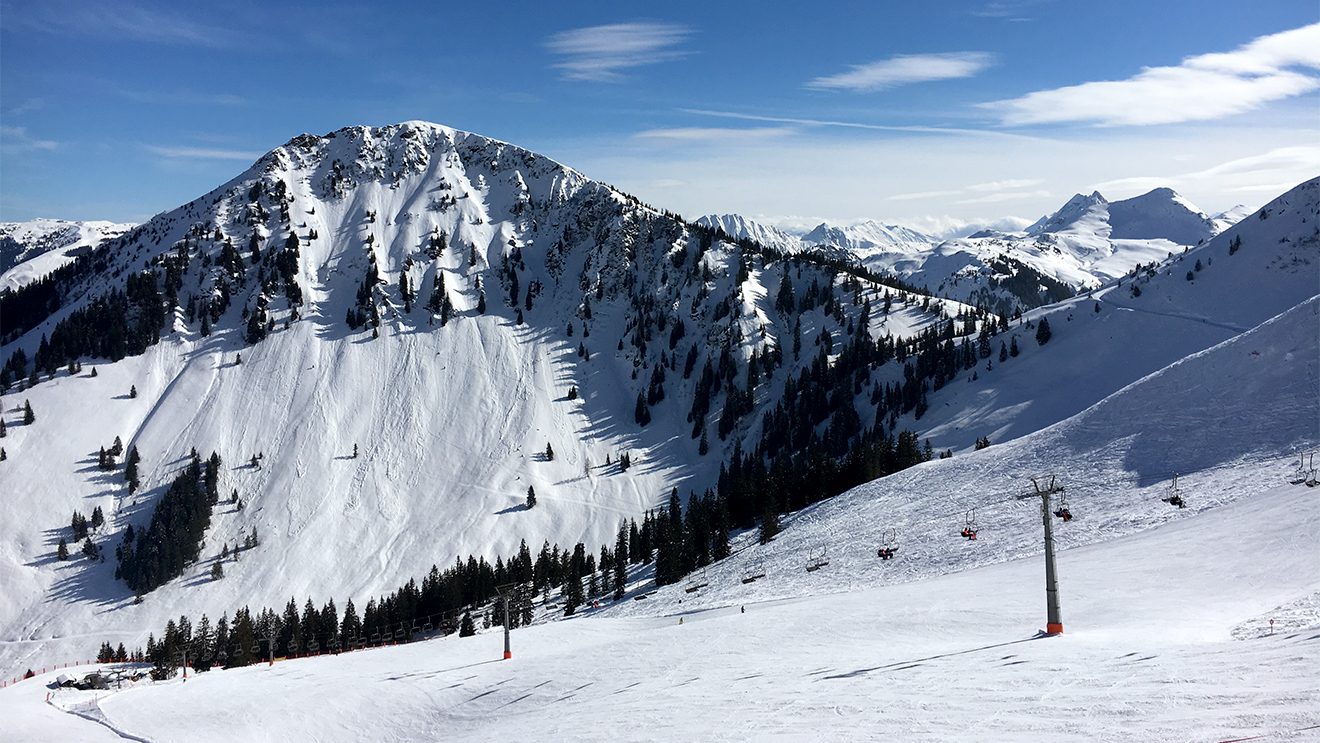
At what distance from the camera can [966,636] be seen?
Answer: 125 ft

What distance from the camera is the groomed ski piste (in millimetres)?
22391

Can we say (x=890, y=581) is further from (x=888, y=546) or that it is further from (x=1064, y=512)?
(x=1064, y=512)

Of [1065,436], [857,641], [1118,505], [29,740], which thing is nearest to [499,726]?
[857,641]

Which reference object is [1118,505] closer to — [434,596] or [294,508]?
[434,596]

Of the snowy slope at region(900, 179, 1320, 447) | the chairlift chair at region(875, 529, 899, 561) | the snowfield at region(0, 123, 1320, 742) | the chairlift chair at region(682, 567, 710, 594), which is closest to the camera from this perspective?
the snowfield at region(0, 123, 1320, 742)

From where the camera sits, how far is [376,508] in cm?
17375

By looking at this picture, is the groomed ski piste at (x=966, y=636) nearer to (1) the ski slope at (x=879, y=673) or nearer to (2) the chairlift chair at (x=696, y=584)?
(1) the ski slope at (x=879, y=673)

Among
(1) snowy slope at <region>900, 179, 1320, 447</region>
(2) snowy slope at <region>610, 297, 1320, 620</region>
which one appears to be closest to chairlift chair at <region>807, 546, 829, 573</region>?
(2) snowy slope at <region>610, 297, 1320, 620</region>

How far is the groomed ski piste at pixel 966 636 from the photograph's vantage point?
2239 centimetres

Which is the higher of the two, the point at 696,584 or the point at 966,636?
the point at 966,636

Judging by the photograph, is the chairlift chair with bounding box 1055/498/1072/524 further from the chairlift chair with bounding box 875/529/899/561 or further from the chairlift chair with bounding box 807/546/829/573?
the chairlift chair with bounding box 807/546/829/573

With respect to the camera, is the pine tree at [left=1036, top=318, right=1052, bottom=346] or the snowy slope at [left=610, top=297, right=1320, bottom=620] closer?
the snowy slope at [left=610, top=297, right=1320, bottom=620]

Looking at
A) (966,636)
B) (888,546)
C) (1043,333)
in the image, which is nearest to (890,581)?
(888,546)

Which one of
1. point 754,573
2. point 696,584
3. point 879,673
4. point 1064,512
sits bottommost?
point 696,584
